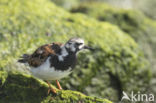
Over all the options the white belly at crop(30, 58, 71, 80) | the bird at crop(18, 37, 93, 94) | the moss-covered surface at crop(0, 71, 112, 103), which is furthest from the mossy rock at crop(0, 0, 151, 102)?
the white belly at crop(30, 58, 71, 80)

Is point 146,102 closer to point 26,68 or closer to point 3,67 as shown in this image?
point 26,68

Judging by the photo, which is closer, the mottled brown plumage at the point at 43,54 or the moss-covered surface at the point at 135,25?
the mottled brown plumage at the point at 43,54

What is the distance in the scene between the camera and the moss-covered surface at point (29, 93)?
483 centimetres

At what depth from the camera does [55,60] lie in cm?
505

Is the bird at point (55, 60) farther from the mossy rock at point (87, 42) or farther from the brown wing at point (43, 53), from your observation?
the mossy rock at point (87, 42)

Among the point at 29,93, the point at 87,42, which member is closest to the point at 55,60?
the point at 29,93

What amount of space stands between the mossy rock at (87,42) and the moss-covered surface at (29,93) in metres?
0.91

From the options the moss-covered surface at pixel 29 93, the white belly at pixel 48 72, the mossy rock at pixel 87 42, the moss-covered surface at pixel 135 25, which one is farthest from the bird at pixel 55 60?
the moss-covered surface at pixel 135 25

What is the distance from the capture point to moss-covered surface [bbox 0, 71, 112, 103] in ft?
15.9

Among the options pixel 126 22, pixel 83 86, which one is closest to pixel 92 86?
pixel 83 86

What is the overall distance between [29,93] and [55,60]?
2.68ft

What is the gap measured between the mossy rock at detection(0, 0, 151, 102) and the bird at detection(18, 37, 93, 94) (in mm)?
1089

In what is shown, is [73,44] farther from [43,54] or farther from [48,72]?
[48,72]

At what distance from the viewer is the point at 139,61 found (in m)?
7.75
